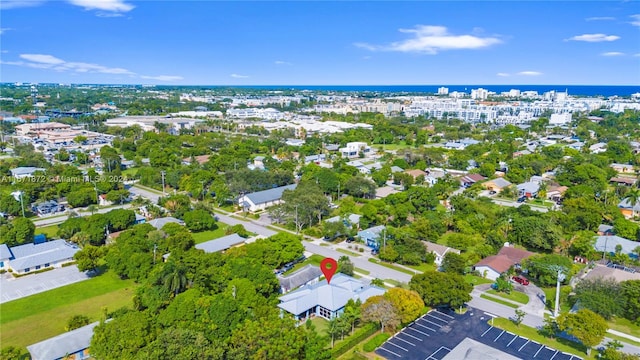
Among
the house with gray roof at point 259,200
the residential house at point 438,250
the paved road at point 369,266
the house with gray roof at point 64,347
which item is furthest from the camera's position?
the house with gray roof at point 259,200

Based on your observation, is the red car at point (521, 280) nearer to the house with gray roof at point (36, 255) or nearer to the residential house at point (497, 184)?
the residential house at point (497, 184)

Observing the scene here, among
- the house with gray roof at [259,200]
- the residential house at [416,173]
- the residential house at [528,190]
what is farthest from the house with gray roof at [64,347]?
the residential house at [528,190]

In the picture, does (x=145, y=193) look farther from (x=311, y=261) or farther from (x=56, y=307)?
(x=311, y=261)

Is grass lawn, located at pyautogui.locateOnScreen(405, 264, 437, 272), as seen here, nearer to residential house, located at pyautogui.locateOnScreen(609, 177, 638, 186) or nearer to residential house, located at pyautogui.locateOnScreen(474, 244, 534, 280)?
residential house, located at pyautogui.locateOnScreen(474, 244, 534, 280)

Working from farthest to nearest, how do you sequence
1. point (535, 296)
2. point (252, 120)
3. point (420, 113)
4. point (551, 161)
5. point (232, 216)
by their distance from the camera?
point (420, 113), point (252, 120), point (551, 161), point (232, 216), point (535, 296)

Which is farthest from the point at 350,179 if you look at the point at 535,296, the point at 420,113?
the point at 420,113

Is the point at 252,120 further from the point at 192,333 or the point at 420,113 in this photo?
the point at 192,333
